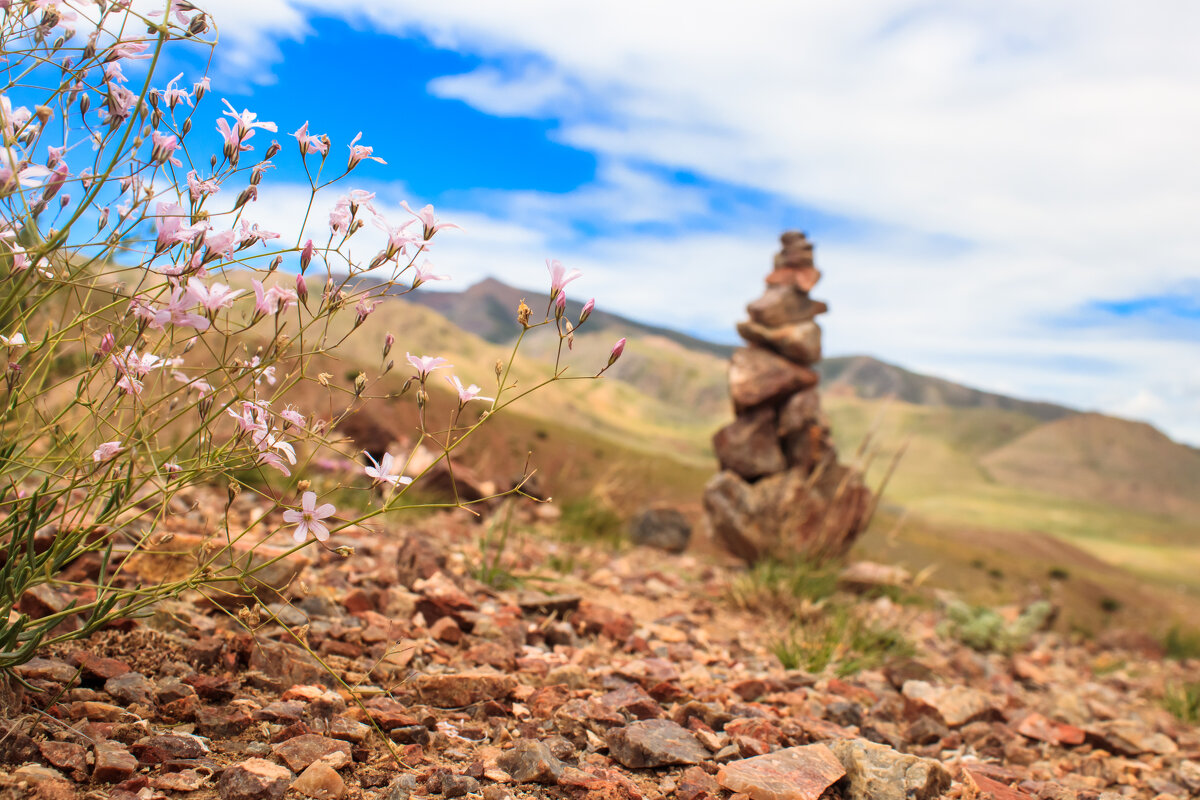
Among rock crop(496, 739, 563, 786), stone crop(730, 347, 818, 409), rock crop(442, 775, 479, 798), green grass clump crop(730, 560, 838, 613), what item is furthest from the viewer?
stone crop(730, 347, 818, 409)

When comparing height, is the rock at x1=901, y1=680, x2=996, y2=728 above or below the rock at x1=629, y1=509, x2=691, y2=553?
above

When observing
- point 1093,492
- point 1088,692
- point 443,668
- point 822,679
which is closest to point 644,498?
point 1088,692

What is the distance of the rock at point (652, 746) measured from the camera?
3191mm

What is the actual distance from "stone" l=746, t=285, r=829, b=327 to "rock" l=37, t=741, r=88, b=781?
10250 mm

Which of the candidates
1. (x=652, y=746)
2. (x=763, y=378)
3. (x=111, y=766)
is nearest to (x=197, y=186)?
(x=111, y=766)

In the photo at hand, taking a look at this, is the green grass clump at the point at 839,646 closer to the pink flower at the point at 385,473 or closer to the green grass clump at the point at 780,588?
the green grass clump at the point at 780,588

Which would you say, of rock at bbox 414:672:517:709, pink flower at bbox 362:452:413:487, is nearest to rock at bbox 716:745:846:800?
rock at bbox 414:672:517:709

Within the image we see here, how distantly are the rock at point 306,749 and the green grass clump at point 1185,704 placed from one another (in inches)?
295

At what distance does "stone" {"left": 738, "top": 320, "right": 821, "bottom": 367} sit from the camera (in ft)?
37.6

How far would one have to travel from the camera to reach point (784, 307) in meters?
11.7

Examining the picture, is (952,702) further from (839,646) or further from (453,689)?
(453,689)

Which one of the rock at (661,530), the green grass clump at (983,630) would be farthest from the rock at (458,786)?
the rock at (661,530)

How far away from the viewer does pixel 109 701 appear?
2998mm

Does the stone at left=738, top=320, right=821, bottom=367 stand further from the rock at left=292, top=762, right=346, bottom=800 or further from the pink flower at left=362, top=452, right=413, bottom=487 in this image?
the rock at left=292, top=762, right=346, bottom=800
